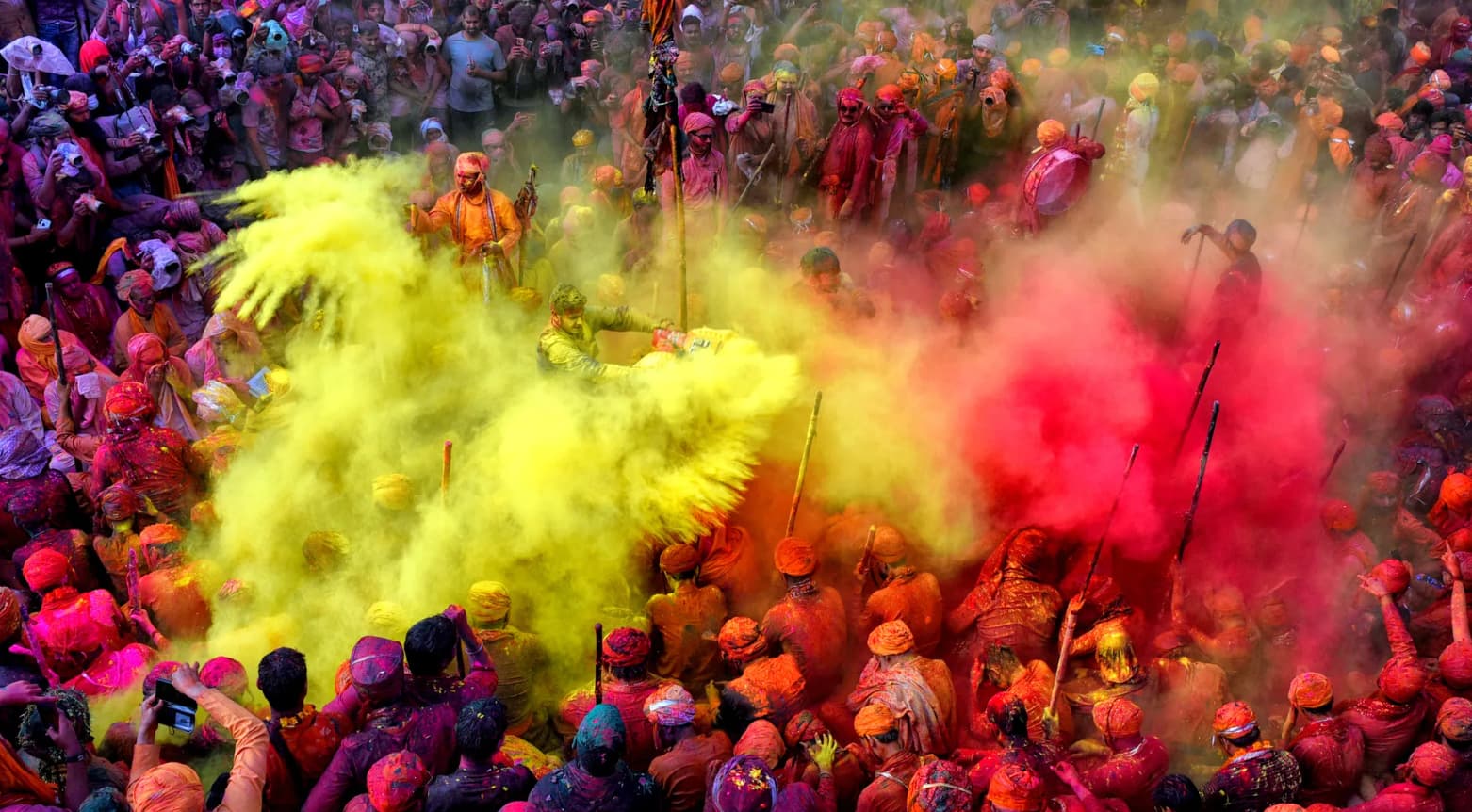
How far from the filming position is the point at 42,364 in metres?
9.12

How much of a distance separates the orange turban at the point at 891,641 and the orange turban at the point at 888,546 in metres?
1.06

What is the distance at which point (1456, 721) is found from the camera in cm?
543

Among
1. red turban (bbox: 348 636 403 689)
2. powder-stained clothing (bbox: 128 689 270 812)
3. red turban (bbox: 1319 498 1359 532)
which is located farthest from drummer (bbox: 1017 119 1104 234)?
powder-stained clothing (bbox: 128 689 270 812)

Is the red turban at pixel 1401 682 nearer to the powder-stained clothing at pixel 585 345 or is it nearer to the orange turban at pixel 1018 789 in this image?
the orange turban at pixel 1018 789

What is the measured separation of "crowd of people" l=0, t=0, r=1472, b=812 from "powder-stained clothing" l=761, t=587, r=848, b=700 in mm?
31

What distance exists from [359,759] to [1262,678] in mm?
5445

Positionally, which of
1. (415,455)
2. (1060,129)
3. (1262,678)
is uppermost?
(1060,129)

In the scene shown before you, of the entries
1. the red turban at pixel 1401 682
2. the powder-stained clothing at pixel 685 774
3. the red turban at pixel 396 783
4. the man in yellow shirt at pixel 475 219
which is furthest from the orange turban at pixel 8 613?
the red turban at pixel 1401 682

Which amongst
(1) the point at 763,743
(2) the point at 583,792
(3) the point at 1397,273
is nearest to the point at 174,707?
(2) the point at 583,792

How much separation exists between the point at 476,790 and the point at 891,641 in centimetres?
235

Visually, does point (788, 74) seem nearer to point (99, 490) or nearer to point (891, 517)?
point (891, 517)

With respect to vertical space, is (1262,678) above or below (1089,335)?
below

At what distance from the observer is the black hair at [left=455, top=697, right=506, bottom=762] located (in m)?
4.84

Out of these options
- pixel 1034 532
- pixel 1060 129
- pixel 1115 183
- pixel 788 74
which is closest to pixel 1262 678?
pixel 1034 532
